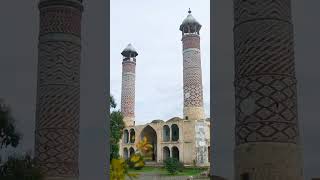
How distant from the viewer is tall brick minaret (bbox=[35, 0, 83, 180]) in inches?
326

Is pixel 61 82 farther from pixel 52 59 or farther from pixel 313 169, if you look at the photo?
pixel 313 169

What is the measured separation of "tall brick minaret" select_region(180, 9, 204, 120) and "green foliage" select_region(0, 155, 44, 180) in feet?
81.1

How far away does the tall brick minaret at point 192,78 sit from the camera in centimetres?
3109

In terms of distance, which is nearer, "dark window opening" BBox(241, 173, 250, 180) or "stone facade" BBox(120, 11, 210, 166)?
"dark window opening" BBox(241, 173, 250, 180)

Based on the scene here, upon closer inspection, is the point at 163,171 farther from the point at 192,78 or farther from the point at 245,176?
the point at 245,176

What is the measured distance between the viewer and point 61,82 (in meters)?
8.43

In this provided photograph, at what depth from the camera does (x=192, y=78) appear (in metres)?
31.2

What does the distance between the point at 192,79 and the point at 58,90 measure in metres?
23.0

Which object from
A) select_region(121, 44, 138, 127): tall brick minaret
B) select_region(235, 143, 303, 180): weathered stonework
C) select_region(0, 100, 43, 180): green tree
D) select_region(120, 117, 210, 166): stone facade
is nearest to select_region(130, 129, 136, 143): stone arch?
select_region(120, 117, 210, 166): stone facade

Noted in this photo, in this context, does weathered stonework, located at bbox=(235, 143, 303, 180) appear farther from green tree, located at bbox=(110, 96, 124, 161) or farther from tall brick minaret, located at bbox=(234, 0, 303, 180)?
green tree, located at bbox=(110, 96, 124, 161)

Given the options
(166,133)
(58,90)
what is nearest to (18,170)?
(58,90)

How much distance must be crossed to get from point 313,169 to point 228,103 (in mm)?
1810

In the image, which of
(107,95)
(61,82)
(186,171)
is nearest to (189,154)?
(186,171)

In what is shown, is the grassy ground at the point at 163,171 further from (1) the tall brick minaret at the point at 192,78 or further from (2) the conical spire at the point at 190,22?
(2) the conical spire at the point at 190,22
